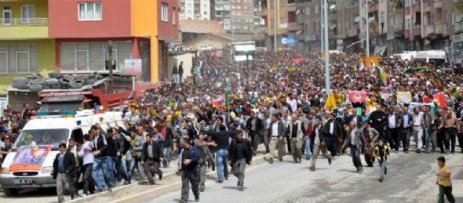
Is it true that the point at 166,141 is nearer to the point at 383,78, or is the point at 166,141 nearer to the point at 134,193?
the point at 134,193

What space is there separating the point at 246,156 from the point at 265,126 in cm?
627

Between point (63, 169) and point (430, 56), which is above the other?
point (430, 56)

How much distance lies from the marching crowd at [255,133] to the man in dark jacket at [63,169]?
0.9 inches

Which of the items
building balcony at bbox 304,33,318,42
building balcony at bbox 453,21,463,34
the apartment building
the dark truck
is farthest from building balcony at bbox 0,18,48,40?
building balcony at bbox 304,33,318,42

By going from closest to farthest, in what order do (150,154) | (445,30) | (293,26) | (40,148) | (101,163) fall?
(101,163) < (150,154) < (40,148) < (445,30) < (293,26)

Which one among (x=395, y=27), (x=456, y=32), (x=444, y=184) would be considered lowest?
(x=444, y=184)

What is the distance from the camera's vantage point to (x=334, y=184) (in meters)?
22.2

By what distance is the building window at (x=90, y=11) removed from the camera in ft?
167

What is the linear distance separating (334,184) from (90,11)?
3166 centimetres

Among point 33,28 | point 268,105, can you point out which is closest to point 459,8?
point 33,28

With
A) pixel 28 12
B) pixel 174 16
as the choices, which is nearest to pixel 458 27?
pixel 174 16

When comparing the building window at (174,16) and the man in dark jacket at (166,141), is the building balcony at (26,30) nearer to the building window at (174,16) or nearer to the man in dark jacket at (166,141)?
the building window at (174,16)

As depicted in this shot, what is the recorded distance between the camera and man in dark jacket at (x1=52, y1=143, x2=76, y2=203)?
20219mm

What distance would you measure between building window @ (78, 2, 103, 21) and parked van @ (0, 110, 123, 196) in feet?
88.5
